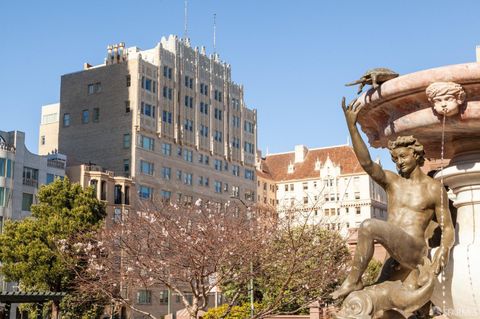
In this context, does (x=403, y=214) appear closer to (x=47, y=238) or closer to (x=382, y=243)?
(x=382, y=243)

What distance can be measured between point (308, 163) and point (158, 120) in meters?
48.7

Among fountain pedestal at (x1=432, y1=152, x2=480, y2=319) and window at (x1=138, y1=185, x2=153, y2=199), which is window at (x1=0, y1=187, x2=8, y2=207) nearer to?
window at (x1=138, y1=185, x2=153, y2=199)

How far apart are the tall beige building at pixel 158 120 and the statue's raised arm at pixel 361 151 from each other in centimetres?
5700

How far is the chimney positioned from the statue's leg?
106518mm

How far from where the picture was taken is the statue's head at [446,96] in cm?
635

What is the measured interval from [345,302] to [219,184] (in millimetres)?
69382

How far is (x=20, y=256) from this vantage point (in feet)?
116

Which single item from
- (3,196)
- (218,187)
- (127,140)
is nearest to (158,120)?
(127,140)

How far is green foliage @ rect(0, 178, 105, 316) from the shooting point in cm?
3497

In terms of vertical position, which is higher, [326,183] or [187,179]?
[326,183]

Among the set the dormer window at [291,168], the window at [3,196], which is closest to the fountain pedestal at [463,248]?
the window at [3,196]

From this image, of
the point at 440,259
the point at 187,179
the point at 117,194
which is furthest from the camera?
the point at 187,179

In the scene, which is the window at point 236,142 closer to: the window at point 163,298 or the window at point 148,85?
the window at point 148,85

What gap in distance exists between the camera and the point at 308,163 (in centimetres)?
11112
